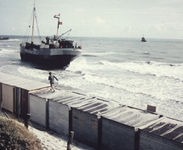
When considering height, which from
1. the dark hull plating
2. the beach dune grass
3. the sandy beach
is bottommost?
the sandy beach

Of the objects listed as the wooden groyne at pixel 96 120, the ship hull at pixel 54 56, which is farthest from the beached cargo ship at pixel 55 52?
the wooden groyne at pixel 96 120

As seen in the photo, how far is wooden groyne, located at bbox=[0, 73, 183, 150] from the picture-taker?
594 cm

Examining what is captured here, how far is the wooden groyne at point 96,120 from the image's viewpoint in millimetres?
5938

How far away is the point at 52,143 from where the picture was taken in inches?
294

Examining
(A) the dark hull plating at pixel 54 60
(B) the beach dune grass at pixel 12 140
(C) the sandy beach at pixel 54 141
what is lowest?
(C) the sandy beach at pixel 54 141

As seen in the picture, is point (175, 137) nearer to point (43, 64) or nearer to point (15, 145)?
point (15, 145)

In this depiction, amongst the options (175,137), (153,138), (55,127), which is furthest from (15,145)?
(175,137)

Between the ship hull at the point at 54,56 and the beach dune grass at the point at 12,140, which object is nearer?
the beach dune grass at the point at 12,140

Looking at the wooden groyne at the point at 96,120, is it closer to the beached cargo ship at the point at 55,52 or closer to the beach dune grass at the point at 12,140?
the beach dune grass at the point at 12,140

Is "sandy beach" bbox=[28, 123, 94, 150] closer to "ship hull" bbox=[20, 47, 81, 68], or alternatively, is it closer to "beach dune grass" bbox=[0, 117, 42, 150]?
"beach dune grass" bbox=[0, 117, 42, 150]

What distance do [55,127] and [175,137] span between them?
17.1 ft

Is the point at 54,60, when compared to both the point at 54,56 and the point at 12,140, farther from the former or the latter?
the point at 12,140

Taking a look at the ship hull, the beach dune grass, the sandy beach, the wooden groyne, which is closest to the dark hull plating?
the ship hull

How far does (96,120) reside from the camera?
7.07 meters
